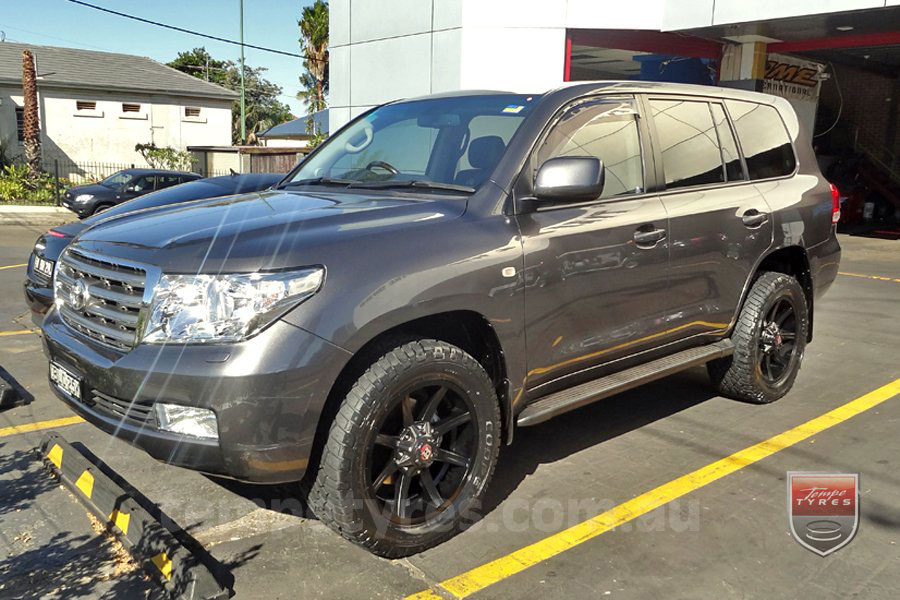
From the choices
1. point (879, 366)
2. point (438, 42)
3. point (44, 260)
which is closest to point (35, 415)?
point (44, 260)

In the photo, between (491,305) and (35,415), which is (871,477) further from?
(35,415)

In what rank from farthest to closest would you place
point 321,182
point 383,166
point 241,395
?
point 321,182 → point 383,166 → point 241,395

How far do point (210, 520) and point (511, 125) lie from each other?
2330 mm

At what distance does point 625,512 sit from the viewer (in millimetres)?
3613

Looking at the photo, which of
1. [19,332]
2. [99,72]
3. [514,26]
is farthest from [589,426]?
[99,72]

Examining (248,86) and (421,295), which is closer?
(421,295)

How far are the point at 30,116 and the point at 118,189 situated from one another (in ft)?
32.2

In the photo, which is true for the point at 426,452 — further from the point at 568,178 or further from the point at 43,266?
the point at 43,266

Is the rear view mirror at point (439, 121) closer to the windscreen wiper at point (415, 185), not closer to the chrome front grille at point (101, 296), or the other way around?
the windscreen wiper at point (415, 185)

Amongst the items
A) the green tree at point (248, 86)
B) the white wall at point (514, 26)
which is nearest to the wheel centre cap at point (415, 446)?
the white wall at point (514, 26)

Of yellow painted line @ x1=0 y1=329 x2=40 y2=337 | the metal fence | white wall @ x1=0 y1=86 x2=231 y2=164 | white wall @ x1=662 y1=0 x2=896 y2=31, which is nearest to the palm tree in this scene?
the metal fence

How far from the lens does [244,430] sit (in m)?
2.72

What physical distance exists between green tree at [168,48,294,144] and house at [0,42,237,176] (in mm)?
17432

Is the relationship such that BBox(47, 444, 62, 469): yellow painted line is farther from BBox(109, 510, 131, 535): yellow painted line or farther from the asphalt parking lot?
BBox(109, 510, 131, 535): yellow painted line
